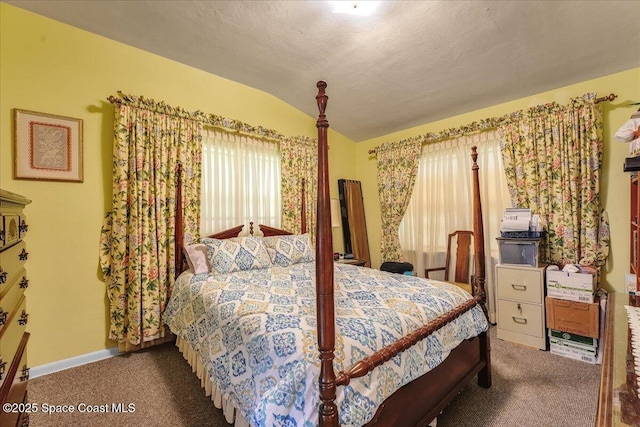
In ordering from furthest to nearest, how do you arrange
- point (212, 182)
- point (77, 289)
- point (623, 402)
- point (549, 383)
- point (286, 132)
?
point (286, 132) < point (212, 182) < point (77, 289) < point (549, 383) < point (623, 402)

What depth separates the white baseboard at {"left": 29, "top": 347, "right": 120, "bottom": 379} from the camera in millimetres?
2166

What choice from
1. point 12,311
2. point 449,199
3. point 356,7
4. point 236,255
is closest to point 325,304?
point 12,311

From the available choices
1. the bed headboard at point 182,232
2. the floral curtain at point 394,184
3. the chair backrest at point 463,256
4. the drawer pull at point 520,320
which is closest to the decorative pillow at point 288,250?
the bed headboard at point 182,232

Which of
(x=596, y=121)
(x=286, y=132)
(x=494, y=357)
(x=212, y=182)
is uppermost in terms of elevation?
(x=286, y=132)

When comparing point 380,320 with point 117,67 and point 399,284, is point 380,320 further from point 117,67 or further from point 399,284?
point 117,67

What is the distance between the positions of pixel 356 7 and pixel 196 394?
2.96 metres

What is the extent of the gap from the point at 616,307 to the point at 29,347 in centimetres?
389

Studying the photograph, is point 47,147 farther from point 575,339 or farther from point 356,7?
point 575,339

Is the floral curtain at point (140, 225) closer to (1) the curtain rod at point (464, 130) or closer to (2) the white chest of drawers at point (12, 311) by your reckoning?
(2) the white chest of drawers at point (12, 311)

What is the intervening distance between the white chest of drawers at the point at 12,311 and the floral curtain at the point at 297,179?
2542mm

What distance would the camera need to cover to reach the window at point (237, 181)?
309 centimetres

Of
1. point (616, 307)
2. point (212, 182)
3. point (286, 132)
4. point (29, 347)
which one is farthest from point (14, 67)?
point (616, 307)

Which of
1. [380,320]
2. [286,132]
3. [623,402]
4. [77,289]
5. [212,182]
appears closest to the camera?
[623,402]

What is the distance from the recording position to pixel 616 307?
4.79ft
